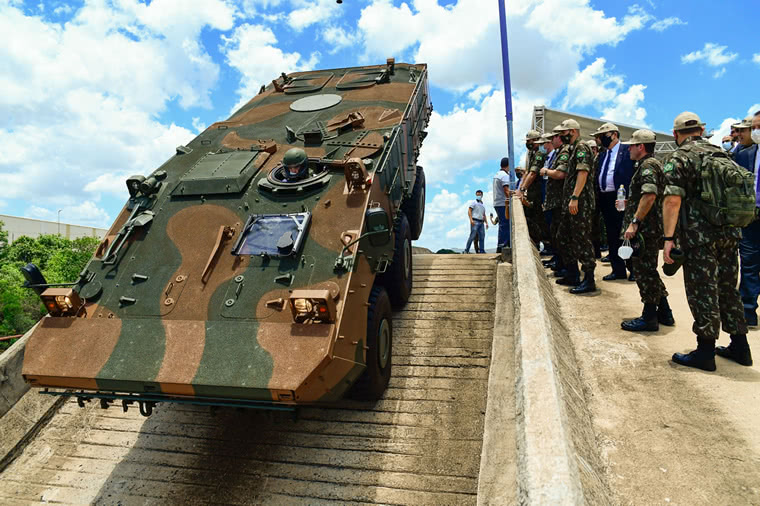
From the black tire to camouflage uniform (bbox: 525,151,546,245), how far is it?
1.74 metres

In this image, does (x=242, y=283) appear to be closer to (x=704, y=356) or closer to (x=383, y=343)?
(x=383, y=343)

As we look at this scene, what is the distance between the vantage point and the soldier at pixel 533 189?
24.4 ft

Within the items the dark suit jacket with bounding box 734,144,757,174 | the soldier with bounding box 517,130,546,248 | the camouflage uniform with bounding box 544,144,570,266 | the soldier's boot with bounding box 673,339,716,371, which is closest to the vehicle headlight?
the soldier's boot with bounding box 673,339,716,371

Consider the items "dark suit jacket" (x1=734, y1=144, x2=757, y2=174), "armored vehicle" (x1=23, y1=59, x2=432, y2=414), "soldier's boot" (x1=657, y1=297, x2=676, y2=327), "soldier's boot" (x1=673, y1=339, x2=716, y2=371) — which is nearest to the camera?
"armored vehicle" (x1=23, y1=59, x2=432, y2=414)


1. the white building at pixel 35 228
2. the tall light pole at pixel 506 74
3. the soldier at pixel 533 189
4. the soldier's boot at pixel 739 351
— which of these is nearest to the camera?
the soldier's boot at pixel 739 351

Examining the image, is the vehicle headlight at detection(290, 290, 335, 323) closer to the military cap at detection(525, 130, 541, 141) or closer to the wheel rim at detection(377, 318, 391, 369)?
the wheel rim at detection(377, 318, 391, 369)

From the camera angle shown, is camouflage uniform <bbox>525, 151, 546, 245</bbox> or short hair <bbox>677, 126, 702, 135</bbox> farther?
camouflage uniform <bbox>525, 151, 546, 245</bbox>

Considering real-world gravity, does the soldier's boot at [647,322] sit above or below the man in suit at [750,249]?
below

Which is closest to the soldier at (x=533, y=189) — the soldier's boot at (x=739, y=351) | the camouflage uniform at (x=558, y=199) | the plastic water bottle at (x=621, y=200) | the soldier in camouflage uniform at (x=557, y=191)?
the soldier in camouflage uniform at (x=557, y=191)

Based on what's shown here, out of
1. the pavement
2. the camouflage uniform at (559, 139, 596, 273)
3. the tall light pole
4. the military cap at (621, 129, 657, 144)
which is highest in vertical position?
the tall light pole

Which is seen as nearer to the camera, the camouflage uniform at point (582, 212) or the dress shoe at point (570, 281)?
the camouflage uniform at point (582, 212)

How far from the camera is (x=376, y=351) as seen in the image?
4.16 metres

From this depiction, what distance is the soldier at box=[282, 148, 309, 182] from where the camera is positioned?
4.55m

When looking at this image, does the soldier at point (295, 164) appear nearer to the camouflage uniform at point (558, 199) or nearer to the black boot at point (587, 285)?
the camouflage uniform at point (558, 199)
